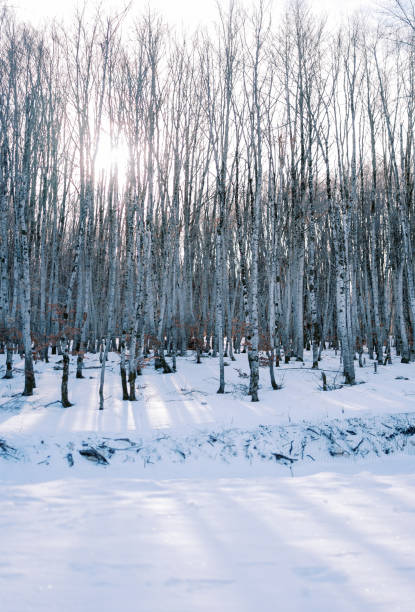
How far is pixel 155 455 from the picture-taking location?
5.80m

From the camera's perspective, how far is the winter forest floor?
2.54 metres

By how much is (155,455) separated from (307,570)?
3.46 meters

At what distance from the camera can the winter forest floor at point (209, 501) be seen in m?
2.54

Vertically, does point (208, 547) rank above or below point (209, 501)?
above

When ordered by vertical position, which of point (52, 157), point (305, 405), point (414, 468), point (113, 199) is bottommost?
point (414, 468)

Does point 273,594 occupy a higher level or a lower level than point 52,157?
lower

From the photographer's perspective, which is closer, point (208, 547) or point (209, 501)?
point (208, 547)

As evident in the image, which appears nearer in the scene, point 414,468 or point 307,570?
point 307,570

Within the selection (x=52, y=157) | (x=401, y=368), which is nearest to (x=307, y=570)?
(x=401, y=368)

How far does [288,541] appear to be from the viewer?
3209 mm

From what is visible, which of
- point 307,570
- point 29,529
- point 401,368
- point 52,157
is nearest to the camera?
point 307,570

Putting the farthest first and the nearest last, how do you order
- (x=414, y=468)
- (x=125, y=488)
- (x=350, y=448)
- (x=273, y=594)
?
(x=350, y=448) → (x=414, y=468) → (x=125, y=488) → (x=273, y=594)

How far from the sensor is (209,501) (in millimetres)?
4203

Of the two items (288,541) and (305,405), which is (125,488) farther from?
(305,405)
